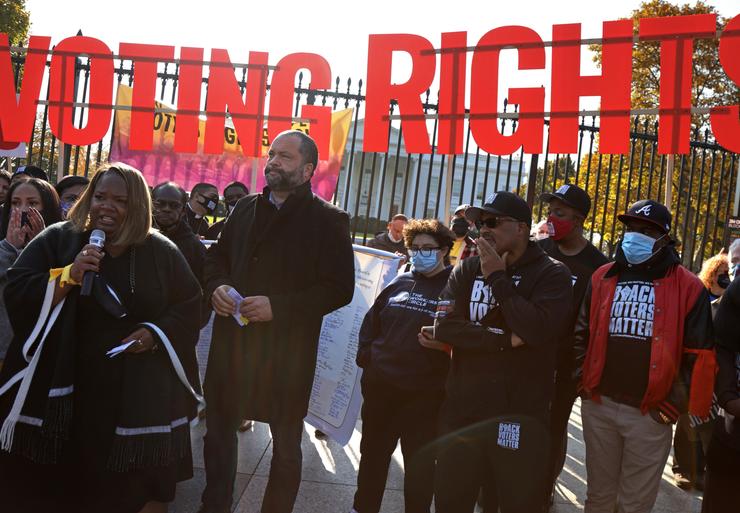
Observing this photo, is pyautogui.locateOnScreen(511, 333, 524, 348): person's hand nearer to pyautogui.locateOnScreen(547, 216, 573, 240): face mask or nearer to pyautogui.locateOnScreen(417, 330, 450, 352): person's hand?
pyautogui.locateOnScreen(417, 330, 450, 352): person's hand

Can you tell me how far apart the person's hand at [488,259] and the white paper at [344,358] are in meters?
1.73

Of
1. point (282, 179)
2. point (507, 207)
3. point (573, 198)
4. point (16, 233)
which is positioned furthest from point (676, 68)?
point (16, 233)

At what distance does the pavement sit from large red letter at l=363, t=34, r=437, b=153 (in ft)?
12.8

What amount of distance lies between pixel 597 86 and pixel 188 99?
5.19 metres

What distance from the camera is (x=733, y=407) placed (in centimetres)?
334

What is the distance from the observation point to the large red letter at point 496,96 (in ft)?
26.2

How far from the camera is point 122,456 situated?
10.0 ft

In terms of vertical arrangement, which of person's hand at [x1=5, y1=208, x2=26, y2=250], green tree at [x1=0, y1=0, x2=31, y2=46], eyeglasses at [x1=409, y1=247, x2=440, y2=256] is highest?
green tree at [x1=0, y1=0, x2=31, y2=46]

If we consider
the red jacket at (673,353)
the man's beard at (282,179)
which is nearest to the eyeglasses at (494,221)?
the red jacket at (673,353)

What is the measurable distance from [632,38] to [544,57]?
0.96 metres

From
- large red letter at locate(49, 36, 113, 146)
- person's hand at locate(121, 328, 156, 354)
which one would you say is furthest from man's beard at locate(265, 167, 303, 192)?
large red letter at locate(49, 36, 113, 146)

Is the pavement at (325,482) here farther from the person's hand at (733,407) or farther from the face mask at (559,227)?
the face mask at (559,227)

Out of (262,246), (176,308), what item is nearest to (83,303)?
(176,308)

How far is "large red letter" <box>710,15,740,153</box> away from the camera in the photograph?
7402mm
